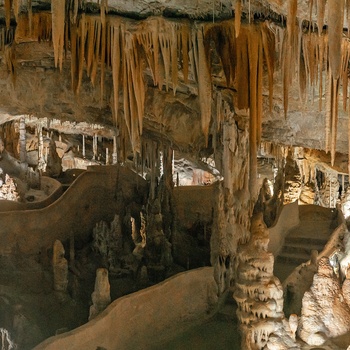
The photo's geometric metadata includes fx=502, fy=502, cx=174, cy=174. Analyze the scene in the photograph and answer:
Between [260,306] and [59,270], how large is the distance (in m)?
5.31

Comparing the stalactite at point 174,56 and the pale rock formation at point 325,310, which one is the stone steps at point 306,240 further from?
the stalactite at point 174,56

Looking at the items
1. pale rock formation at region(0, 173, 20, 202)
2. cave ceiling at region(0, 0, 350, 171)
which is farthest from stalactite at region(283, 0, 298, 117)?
pale rock formation at region(0, 173, 20, 202)

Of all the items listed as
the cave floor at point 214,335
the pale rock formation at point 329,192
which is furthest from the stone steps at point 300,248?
the pale rock formation at point 329,192

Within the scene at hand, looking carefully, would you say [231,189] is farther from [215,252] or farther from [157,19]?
[157,19]

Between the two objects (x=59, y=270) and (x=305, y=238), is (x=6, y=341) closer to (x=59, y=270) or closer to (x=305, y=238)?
(x=59, y=270)

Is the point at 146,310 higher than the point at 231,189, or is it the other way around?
the point at 231,189

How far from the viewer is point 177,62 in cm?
746

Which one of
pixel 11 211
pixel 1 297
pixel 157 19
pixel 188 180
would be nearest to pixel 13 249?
pixel 11 211

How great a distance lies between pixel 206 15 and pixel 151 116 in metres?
4.72

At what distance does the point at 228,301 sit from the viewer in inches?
383

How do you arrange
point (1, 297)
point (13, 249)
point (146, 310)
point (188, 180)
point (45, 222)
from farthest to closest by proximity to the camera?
1. point (188, 180)
2. point (45, 222)
3. point (13, 249)
4. point (1, 297)
5. point (146, 310)

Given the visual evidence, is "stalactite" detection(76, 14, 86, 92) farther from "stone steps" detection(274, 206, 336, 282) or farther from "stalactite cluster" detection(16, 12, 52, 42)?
"stone steps" detection(274, 206, 336, 282)

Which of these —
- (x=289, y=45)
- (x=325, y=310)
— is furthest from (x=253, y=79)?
(x=325, y=310)

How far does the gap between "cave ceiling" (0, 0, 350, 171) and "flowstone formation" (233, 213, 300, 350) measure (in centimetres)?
181
